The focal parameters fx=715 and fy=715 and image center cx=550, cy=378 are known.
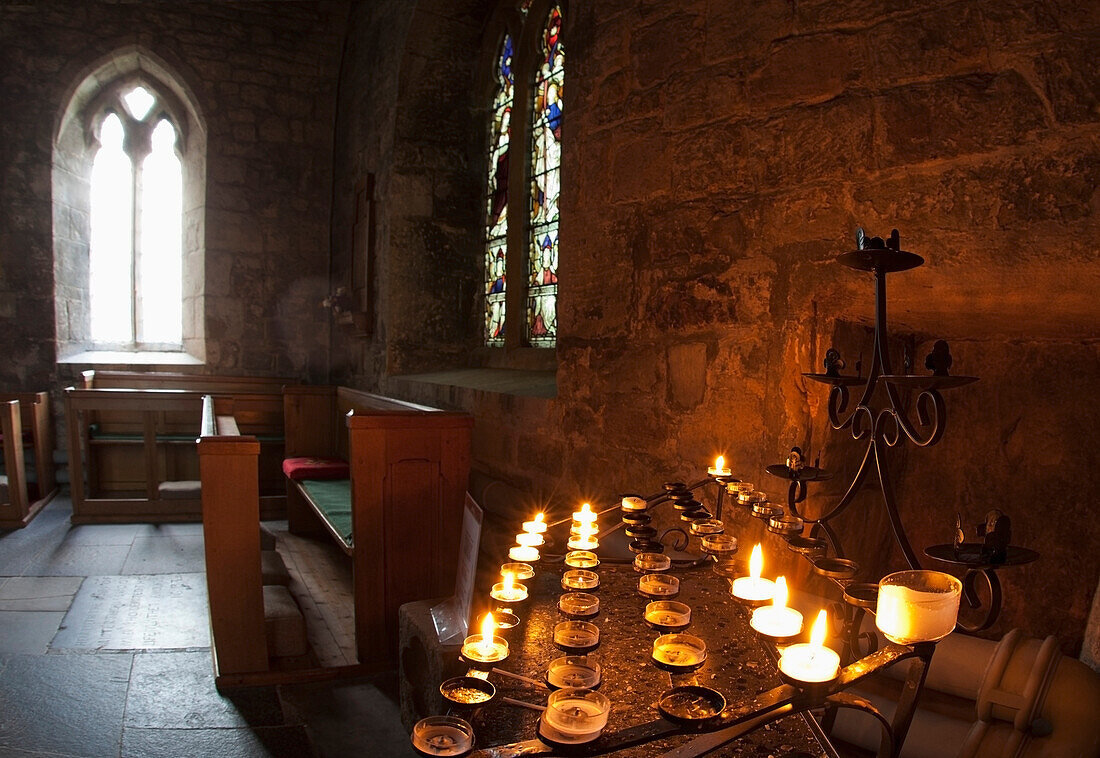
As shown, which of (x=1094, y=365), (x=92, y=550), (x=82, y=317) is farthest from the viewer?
(x=82, y=317)

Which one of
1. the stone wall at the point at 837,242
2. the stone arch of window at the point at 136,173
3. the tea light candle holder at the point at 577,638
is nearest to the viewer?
the tea light candle holder at the point at 577,638

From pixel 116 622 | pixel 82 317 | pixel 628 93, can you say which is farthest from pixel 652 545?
pixel 82 317

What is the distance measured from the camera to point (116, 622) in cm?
350

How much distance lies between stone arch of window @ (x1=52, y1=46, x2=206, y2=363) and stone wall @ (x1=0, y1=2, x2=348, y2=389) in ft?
0.43

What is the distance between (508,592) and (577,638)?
280 millimetres

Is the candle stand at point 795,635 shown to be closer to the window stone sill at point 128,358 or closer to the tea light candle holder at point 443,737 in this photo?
the tea light candle holder at point 443,737

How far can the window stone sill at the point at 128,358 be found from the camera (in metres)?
6.85

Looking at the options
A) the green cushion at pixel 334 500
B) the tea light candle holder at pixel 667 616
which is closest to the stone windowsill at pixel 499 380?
the green cushion at pixel 334 500

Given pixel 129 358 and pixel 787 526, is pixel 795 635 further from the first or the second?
pixel 129 358

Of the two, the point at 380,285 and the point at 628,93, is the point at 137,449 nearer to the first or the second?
the point at 380,285

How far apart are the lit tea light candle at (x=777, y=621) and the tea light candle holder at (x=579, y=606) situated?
0.92 feet

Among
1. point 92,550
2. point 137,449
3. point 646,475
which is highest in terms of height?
point 646,475

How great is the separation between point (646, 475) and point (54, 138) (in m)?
6.92

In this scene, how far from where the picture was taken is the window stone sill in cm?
685
